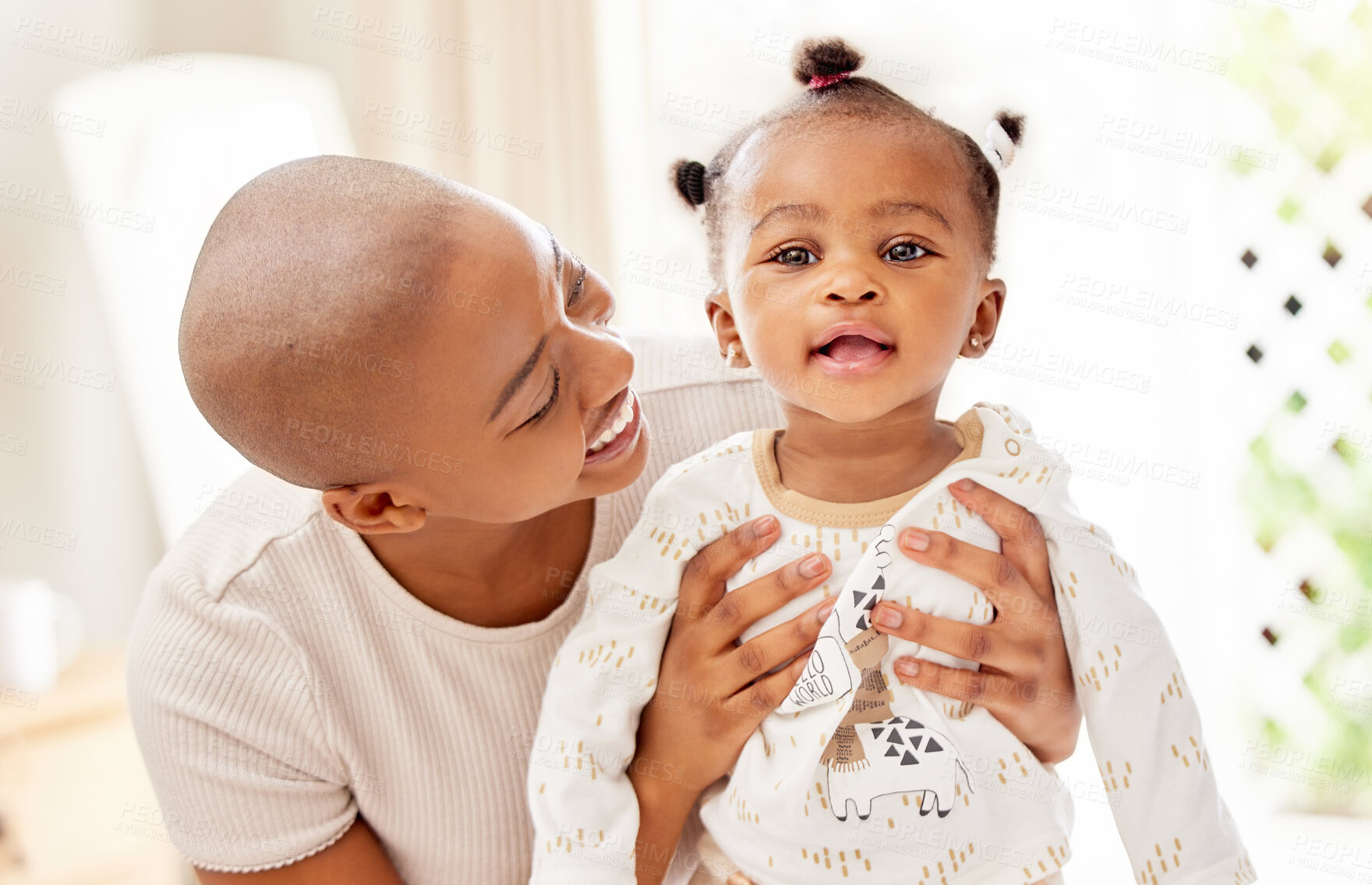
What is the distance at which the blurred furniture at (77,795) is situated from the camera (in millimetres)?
2389

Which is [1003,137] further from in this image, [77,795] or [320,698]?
[77,795]

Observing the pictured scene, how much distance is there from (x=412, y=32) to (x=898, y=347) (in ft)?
6.55

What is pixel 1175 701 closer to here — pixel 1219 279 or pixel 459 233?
pixel 459 233

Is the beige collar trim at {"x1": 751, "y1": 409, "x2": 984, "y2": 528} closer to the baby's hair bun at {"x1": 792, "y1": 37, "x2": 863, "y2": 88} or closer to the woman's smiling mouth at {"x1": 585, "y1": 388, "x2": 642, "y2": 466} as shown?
the woman's smiling mouth at {"x1": 585, "y1": 388, "x2": 642, "y2": 466}

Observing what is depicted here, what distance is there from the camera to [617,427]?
132cm

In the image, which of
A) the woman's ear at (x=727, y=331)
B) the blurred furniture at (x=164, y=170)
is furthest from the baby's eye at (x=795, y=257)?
the blurred furniture at (x=164, y=170)

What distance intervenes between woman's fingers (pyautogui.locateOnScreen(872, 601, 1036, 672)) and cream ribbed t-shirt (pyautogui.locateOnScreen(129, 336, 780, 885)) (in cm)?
43

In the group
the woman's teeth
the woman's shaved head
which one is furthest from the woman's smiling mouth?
the woman's shaved head

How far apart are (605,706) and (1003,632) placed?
468 mm

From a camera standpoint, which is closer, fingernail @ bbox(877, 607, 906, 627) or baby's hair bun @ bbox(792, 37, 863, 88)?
fingernail @ bbox(877, 607, 906, 627)

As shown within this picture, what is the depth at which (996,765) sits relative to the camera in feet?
4.00

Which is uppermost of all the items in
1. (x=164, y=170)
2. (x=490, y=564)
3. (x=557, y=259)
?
(x=557, y=259)

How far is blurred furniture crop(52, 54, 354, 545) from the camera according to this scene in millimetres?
2479

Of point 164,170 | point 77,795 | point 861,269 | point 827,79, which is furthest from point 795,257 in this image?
point 77,795
